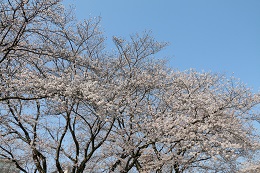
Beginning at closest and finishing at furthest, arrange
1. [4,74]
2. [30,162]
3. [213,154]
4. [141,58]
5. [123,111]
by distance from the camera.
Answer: [4,74] → [213,154] → [123,111] → [141,58] → [30,162]

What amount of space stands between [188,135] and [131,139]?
2.17 metres

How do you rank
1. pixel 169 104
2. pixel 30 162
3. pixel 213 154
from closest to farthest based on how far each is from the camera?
1. pixel 213 154
2. pixel 169 104
3. pixel 30 162

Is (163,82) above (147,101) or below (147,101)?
above

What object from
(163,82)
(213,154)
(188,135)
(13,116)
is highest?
(163,82)

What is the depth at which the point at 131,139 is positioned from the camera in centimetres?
877

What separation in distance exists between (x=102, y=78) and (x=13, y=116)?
12.1ft

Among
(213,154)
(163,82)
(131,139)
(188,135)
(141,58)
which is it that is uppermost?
(141,58)

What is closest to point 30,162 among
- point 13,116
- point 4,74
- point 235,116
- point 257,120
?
point 13,116

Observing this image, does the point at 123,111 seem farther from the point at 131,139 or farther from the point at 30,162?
the point at 30,162

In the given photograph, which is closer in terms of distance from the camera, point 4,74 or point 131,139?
point 4,74

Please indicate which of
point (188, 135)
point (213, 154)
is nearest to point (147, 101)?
point (188, 135)

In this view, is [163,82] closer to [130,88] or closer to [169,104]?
[169,104]

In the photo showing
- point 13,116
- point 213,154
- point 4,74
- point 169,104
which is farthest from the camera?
point 169,104

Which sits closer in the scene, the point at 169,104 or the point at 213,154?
the point at 213,154
